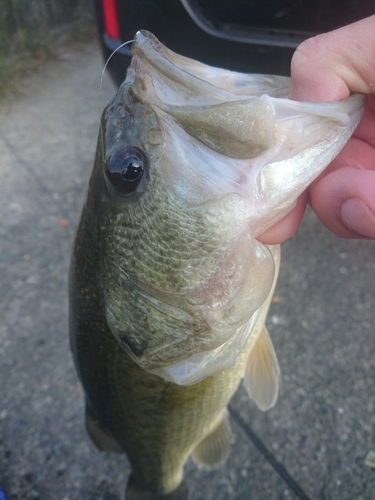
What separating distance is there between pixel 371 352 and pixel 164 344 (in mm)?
1522

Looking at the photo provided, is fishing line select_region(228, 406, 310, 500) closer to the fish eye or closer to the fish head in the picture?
the fish head

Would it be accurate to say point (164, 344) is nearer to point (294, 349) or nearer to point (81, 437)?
point (81, 437)

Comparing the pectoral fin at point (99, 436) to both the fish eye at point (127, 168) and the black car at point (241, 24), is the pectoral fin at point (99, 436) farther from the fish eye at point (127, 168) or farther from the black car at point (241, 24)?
the black car at point (241, 24)

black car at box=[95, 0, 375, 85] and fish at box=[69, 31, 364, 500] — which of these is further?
black car at box=[95, 0, 375, 85]

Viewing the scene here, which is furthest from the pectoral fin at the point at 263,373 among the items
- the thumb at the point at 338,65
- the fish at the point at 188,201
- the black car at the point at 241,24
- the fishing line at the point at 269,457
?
the black car at the point at 241,24

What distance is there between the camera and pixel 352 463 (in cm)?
187

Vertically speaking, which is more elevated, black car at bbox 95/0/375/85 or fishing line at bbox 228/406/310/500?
black car at bbox 95/0/375/85

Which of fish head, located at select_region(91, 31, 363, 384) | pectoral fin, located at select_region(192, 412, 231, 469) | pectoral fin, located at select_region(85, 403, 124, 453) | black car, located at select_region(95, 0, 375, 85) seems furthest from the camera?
black car, located at select_region(95, 0, 375, 85)

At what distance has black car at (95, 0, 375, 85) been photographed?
1816 millimetres

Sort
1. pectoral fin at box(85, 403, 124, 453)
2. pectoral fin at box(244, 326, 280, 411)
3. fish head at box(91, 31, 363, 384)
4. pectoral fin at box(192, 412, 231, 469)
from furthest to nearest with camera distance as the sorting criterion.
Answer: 1. pectoral fin at box(192, 412, 231, 469)
2. pectoral fin at box(85, 403, 124, 453)
3. pectoral fin at box(244, 326, 280, 411)
4. fish head at box(91, 31, 363, 384)

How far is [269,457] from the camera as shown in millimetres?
1914

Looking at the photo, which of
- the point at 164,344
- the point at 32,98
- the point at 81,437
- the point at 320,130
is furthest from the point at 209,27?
the point at 32,98

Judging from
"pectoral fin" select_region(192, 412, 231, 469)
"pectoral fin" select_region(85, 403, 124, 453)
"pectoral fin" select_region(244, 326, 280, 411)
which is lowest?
"pectoral fin" select_region(192, 412, 231, 469)

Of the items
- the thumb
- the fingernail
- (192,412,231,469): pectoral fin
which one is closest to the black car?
the thumb
